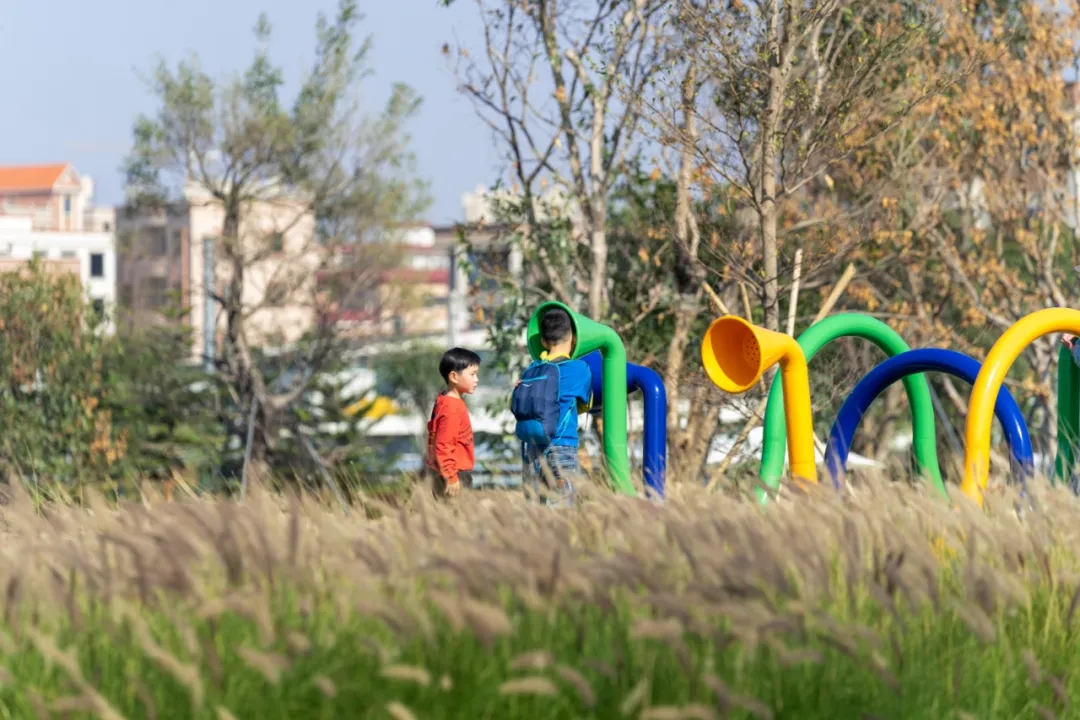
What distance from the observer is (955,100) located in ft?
51.1

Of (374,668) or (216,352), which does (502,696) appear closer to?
(374,668)

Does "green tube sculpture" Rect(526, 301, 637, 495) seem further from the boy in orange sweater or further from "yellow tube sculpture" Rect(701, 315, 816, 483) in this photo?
Result: "yellow tube sculpture" Rect(701, 315, 816, 483)

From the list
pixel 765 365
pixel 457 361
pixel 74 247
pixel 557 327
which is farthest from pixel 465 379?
pixel 74 247

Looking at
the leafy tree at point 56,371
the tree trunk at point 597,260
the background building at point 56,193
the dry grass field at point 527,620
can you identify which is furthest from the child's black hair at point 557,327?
the background building at point 56,193

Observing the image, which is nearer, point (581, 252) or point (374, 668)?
point (374, 668)

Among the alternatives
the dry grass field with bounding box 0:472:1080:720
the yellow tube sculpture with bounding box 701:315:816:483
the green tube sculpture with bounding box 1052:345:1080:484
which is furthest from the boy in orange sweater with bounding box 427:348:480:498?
the dry grass field with bounding box 0:472:1080:720

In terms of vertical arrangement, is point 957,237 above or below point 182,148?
below

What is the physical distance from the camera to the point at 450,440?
762 cm

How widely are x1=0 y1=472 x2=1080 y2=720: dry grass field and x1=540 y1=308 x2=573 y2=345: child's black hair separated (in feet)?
9.39

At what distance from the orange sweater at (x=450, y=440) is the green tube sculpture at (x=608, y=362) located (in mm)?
494

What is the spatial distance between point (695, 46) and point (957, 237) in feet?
31.7

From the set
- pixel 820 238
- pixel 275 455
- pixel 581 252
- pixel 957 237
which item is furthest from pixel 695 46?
pixel 275 455

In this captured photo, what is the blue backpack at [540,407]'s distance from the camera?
7223 millimetres

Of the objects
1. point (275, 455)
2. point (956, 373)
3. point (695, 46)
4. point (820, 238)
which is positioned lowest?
point (275, 455)
